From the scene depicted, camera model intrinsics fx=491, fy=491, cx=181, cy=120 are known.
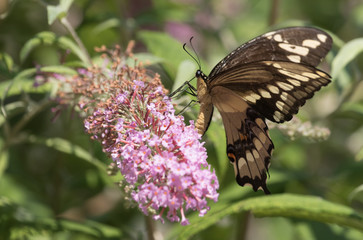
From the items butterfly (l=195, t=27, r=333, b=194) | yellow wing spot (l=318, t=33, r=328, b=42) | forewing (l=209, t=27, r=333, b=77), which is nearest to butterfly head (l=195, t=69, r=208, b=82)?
butterfly (l=195, t=27, r=333, b=194)

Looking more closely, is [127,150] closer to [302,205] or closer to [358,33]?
[302,205]

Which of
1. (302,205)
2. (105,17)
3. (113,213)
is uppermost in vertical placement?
(105,17)

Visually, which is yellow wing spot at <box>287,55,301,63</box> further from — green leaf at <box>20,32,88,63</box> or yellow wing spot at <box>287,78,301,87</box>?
green leaf at <box>20,32,88,63</box>

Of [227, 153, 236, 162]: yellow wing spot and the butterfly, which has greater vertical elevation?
the butterfly

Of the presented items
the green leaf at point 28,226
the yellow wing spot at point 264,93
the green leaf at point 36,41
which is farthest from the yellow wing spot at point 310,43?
the green leaf at point 28,226

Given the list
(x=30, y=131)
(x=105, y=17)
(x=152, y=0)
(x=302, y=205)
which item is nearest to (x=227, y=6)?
(x=152, y=0)

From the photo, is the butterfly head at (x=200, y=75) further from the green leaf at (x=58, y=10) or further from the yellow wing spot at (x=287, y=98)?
the green leaf at (x=58, y=10)
